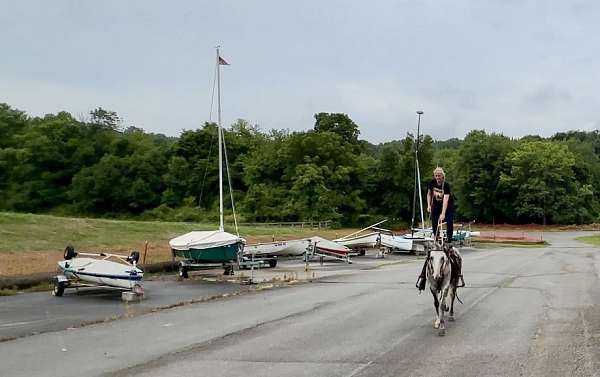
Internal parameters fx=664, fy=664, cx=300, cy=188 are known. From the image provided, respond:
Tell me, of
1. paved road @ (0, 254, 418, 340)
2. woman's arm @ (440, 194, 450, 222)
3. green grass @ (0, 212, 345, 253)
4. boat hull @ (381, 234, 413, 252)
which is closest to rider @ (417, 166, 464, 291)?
woman's arm @ (440, 194, 450, 222)

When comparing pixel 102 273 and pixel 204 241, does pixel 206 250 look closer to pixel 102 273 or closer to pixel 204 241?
pixel 204 241

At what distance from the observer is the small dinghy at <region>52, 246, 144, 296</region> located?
17688 mm

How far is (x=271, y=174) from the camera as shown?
88.8m

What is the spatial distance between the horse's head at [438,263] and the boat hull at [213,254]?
1425 centimetres

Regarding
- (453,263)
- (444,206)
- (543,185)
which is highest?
(543,185)

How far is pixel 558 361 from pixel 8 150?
10683 cm

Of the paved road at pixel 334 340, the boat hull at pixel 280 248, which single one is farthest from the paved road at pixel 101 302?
the boat hull at pixel 280 248

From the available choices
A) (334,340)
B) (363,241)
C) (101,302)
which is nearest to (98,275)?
(101,302)

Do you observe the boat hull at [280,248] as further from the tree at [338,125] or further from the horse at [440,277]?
the tree at [338,125]

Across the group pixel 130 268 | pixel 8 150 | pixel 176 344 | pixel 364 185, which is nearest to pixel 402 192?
pixel 364 185

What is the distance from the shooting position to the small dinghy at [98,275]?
17.7 m

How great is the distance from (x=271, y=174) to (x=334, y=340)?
7847 cm

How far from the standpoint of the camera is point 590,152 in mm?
121812

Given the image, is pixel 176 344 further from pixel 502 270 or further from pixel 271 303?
pixel 502 270
